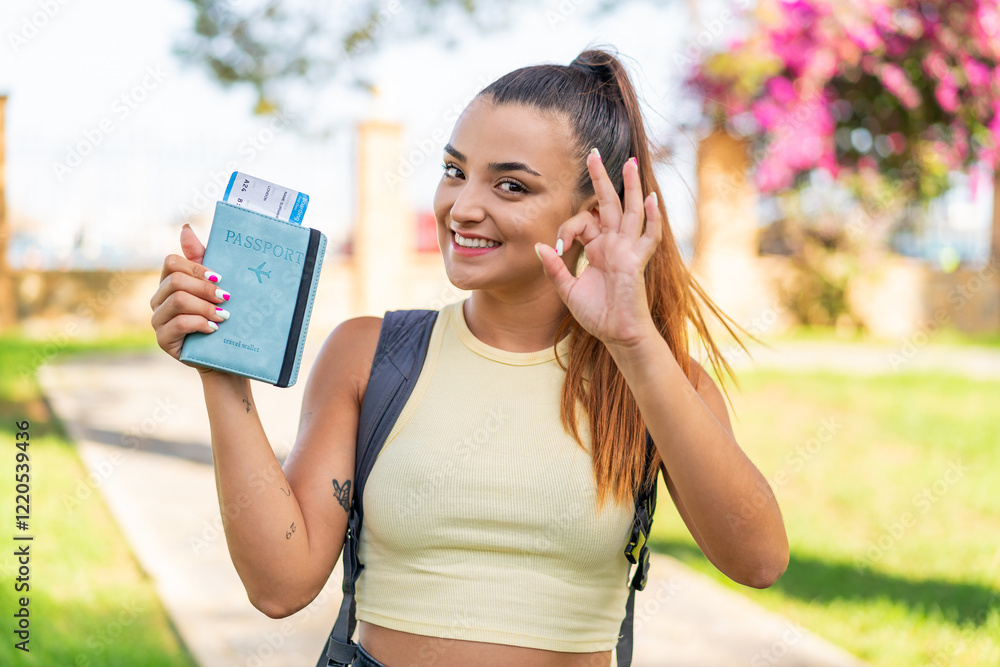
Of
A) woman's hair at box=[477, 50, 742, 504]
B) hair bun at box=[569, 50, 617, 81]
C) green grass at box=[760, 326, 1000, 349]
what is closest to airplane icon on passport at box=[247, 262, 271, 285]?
woman's hair at box=[477, 50, 742, 504]

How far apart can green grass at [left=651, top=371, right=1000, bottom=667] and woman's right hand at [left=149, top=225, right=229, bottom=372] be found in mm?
3299

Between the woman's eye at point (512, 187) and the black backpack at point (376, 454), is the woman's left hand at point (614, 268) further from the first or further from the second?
the black backpack at point (376, 454)

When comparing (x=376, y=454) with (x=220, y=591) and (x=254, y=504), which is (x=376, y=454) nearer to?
(x=254, y=504)

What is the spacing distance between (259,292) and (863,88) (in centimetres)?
1130

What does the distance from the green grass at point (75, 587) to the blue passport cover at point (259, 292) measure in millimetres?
2390

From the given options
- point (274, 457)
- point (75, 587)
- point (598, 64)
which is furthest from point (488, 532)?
point (75, 587)

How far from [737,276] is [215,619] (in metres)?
11.2

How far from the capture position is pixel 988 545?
16.6 ft

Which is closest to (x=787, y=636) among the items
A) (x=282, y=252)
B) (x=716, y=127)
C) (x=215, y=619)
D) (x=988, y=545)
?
(x=988, y=545)

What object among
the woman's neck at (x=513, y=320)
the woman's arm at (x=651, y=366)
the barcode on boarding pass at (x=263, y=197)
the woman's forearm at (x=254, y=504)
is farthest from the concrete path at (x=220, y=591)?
the barcode on boarding pass at (x=263, y=197)

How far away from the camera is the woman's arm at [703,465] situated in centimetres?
144

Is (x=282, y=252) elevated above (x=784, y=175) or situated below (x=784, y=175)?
below

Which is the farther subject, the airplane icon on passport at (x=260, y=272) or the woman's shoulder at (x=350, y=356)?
the woman's shoulder at (x=350, y=356)

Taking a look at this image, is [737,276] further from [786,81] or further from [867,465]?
[867,465]
